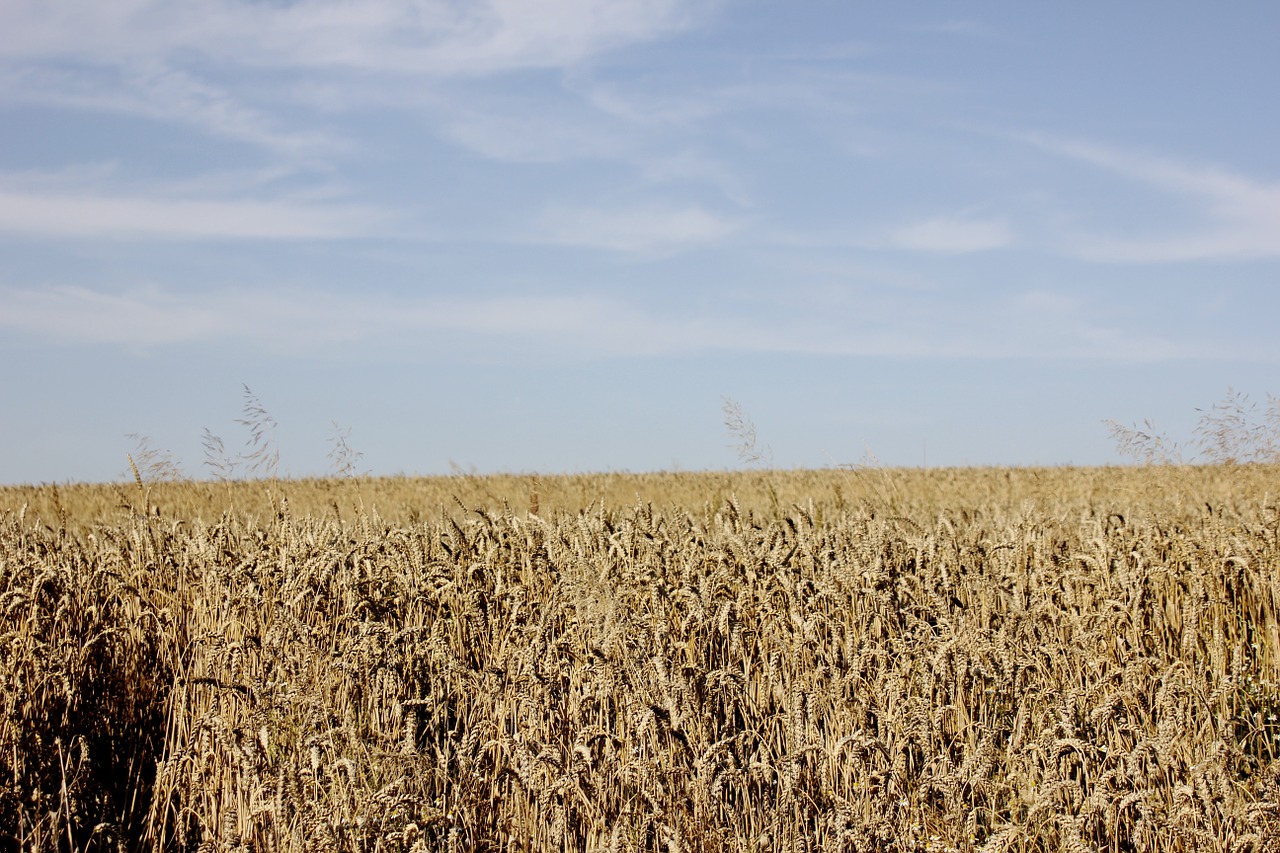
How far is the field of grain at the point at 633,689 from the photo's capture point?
2637 millimetres

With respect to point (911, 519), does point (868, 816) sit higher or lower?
lower

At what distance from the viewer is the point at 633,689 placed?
3246mm

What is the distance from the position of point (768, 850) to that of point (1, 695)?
2.46 m

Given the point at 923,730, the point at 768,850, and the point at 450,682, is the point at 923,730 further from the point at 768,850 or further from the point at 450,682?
the point at 450,682

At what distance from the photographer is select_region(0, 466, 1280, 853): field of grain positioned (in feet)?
8.65

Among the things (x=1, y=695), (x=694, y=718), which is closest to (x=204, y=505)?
(x=1, y=695)

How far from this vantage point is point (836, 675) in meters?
3.26

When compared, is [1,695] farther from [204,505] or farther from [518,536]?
[204,505]

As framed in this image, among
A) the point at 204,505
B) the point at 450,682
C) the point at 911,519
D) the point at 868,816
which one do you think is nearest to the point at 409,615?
the point at 450,682

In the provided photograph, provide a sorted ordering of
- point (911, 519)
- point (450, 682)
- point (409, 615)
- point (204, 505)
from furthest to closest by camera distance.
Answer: point (204, 505), point (911, 519), point (409, 615), point (450, 682)

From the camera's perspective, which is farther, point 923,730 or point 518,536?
point 518,536

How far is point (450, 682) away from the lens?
3785 mm

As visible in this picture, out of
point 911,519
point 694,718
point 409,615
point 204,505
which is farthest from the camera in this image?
point 204,505

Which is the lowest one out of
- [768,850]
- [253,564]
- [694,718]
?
[768,850]
